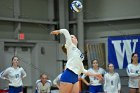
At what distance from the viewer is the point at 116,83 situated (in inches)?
380

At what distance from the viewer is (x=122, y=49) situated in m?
11.6

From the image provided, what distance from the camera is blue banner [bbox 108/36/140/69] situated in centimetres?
1139

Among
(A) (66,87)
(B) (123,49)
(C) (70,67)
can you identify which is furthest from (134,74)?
(A) (66,87)

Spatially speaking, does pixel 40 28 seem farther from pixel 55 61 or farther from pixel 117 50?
pixel 117 50

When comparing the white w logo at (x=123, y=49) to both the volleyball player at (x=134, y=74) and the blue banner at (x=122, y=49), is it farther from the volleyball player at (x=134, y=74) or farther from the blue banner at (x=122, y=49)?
the volleyball player at (x=134, y=74)

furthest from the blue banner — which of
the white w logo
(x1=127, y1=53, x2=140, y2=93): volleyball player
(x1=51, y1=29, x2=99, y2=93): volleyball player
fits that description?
(x1=51, y1=29, x2=99, y2=93): volleyball player

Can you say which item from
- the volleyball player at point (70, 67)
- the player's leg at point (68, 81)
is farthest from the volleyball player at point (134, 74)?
the player's leg at point (68, 81)

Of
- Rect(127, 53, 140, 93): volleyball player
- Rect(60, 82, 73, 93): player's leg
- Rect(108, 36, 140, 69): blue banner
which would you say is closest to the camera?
Rect(60, 82, 73, 93): player's leg

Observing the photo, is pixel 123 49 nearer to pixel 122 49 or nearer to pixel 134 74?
pixel 122 49

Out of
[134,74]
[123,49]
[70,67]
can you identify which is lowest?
[134,74]

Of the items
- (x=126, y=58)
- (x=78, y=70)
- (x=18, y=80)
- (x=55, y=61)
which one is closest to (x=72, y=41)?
(x=78, y=70)

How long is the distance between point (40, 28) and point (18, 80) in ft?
12.9

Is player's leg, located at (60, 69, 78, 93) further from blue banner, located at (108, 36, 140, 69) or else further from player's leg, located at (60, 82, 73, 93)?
blue banner, located at (108, 36, 140, 69)

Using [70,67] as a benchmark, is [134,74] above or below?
below
